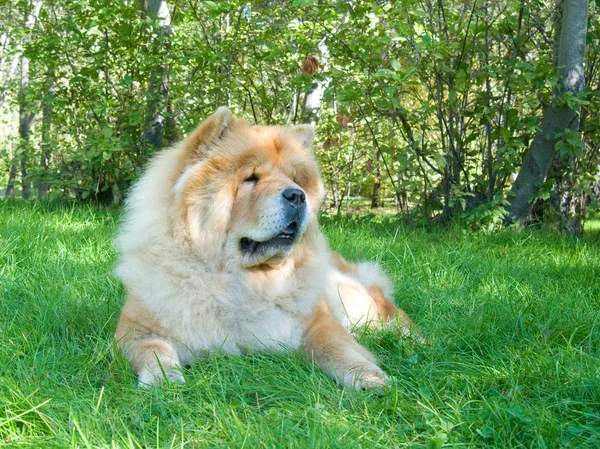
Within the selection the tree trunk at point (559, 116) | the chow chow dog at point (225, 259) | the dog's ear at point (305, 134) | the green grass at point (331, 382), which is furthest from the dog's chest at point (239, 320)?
the tree trunk at point (559, 116)

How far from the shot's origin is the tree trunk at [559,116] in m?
5.23

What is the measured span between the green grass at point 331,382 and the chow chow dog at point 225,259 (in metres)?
0.14

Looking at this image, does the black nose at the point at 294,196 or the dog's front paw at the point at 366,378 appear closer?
the dog's front paw at the point at 366,378

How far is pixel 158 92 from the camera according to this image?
6.44 metres

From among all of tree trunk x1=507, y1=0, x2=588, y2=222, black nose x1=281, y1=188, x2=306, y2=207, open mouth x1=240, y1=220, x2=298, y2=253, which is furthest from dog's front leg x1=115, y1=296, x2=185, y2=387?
tree trunk x1=507, y1=0, x2=588, y2=222

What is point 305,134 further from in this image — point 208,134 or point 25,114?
point 25,114

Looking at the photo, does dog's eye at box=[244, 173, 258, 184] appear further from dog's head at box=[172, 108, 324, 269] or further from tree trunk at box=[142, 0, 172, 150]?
tree trunk at box=[142, 0, 172, 150]

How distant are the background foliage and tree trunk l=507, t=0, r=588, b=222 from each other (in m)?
0.12

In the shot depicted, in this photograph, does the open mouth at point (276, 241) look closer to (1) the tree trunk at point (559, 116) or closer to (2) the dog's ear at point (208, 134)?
(2) the dog's ear at point (208, 134)

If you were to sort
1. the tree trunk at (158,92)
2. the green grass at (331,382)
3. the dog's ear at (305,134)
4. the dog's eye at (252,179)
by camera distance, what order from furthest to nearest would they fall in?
the tree trunk at (158,92) < the dog's ear at (305,134) < the dog's eye at (252,179) < the green grass at (331,382)

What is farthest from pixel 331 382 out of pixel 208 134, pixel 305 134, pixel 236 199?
pixel 305 134

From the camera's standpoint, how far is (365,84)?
5.29m

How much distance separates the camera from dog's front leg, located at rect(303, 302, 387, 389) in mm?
2326

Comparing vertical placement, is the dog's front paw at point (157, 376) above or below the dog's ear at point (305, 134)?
below
